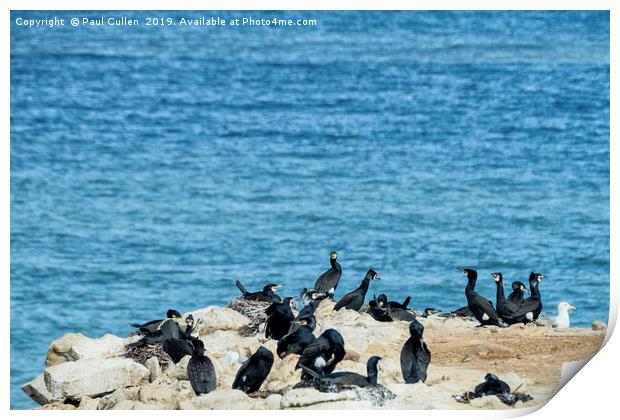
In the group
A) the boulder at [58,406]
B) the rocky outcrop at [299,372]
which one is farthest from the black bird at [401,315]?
the boulder at [58,406]

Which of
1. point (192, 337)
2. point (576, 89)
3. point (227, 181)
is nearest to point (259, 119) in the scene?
point (227, 181)

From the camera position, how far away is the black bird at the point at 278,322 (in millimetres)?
9328

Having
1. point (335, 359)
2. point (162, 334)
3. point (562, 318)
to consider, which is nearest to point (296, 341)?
point (335, 359)

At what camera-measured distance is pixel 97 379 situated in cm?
881

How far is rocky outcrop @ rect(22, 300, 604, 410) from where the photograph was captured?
8.62 metres

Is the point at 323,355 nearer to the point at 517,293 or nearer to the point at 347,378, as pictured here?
the point at 347,378

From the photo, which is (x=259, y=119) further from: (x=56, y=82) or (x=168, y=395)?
(x=168, y=395)

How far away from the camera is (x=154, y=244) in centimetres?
1738

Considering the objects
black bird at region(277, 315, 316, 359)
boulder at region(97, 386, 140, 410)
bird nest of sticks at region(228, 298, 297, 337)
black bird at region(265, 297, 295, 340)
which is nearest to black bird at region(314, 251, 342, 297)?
bird nest of sticks at region(228, 298, 297, 337)

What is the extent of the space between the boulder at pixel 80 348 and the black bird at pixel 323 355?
4.79 ft

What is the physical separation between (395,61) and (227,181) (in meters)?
3.69

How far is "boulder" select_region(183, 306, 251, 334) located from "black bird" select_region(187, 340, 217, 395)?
3.15 ft

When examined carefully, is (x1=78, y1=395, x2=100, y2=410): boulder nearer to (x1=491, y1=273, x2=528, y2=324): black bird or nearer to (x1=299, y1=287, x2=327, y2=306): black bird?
(x1=299, y1=287, x2=327, y2=306): black bird

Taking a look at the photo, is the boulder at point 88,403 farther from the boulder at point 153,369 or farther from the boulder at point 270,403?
the boulder at point 270,403
